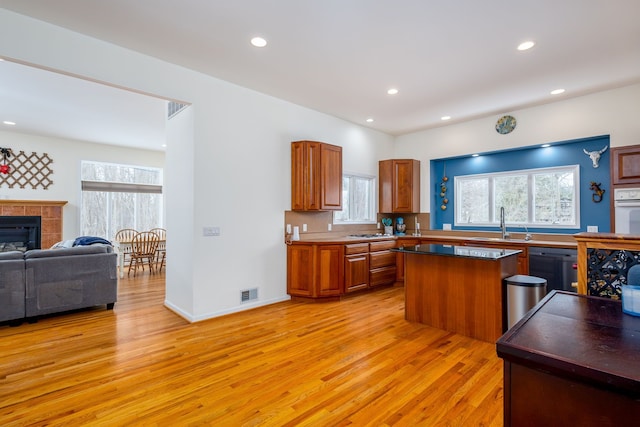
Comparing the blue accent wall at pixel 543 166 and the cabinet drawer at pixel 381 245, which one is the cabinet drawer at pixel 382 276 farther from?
the blue accent wall at pixel 543 166

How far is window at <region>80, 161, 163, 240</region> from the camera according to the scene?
718 centimetres

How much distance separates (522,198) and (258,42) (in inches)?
188

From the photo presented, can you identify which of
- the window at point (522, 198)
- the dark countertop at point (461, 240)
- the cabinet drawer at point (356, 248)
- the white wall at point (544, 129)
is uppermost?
the white wall at point (544, 129)

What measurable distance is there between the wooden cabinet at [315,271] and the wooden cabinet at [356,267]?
94mm

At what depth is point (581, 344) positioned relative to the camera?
1.03 m

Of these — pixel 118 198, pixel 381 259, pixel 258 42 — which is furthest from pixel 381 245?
pixel 118 198

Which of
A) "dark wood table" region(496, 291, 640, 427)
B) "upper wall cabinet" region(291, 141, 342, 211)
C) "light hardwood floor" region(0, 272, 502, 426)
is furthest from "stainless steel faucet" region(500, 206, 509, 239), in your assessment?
"dark wood table" region(496, 291, 640, 427)

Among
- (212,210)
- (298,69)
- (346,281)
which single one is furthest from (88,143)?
(346,281)

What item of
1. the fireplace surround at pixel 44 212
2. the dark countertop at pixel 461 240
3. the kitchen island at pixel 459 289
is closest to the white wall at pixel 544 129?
the dark countertop at pixel 461 240

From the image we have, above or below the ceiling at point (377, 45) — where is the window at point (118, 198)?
below

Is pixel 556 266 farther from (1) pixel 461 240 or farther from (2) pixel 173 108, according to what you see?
(2) pixel 173 108

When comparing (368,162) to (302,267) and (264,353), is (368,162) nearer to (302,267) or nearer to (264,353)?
(302,267)

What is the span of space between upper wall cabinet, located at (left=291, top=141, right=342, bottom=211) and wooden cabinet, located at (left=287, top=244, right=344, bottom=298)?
25.4 inches

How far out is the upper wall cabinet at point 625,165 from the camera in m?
3.75
